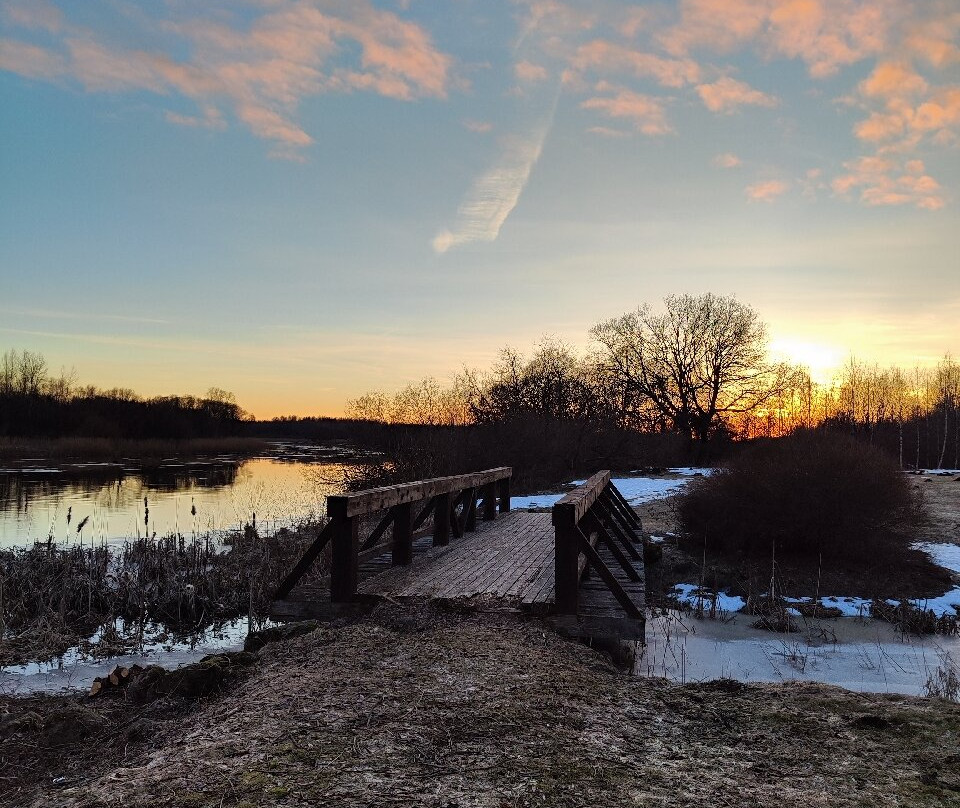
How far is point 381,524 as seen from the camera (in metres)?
8.57

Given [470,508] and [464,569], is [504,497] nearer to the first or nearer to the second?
[470,508]

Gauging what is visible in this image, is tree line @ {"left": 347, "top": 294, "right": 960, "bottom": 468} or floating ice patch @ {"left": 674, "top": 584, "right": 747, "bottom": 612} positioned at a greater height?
tree line @ {"left": 347, "top": 294, "right": 960, "bottom": 468}

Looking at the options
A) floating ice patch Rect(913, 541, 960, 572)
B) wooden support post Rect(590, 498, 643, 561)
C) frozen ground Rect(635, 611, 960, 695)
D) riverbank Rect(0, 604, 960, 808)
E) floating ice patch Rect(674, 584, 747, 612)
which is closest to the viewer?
riverbank Rect(0, 604, 960, 808)

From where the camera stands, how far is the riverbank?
312 cm

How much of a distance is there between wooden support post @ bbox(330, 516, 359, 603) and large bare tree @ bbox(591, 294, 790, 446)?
119 feet

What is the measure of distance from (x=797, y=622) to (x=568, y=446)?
881 inches

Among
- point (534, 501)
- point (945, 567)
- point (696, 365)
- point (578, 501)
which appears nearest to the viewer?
point (578, 501)

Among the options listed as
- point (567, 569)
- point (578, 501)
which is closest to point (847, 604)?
point (578, 501)

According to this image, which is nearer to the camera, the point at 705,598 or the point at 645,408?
the point at 705,598

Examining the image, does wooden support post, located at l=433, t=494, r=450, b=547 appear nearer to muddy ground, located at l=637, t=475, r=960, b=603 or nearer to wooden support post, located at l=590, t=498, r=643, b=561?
wooden support post, located at l=590, t=498, r=643, b=561

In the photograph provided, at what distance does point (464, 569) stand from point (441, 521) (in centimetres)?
165

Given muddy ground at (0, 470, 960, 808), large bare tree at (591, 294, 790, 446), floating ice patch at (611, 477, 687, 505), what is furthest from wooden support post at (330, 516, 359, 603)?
large bare tree at (591, 294, 790, 446)

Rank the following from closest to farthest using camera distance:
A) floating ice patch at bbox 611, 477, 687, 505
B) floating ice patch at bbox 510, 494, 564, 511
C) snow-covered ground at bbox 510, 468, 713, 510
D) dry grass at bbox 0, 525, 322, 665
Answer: dry grass at bbox 0, 525, 322, 665
floating ice patch at bbox 510, 494, 564, 511
snow-covered ground at bbox 510, 468, 713, 510
floating ice patch at bbox 611, 477, 687, 505

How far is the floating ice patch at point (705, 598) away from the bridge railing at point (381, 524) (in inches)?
128
